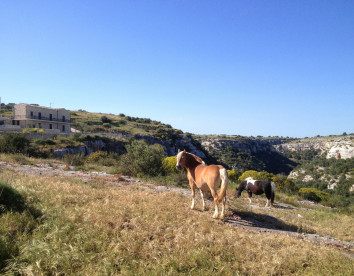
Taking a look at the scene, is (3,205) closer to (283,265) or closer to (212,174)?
(212,174)

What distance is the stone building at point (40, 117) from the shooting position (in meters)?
55.2

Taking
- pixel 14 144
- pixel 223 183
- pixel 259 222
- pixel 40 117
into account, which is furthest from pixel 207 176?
pixel 40 117

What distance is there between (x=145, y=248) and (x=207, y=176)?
3222 mm

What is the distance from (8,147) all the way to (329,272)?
2490 cm

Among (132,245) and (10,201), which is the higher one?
(10,201)

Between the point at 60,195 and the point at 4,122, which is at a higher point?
the point at 4,122

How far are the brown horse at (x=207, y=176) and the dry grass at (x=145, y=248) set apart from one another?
35.3 inches

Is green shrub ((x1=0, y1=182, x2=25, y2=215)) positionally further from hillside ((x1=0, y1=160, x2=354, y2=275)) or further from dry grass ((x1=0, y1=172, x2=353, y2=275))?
dry grass ((x1=0, y1=172, x2=353, y2=275))

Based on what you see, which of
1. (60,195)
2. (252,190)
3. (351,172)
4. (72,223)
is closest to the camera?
(72,223)

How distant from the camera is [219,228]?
18.7ft

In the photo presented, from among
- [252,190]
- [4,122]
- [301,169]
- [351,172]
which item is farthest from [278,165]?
[4,122]

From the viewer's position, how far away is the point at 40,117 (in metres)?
57.9

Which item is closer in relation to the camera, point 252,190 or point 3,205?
point 3,205

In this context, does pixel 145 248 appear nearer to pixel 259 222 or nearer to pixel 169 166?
pixel 259 222
